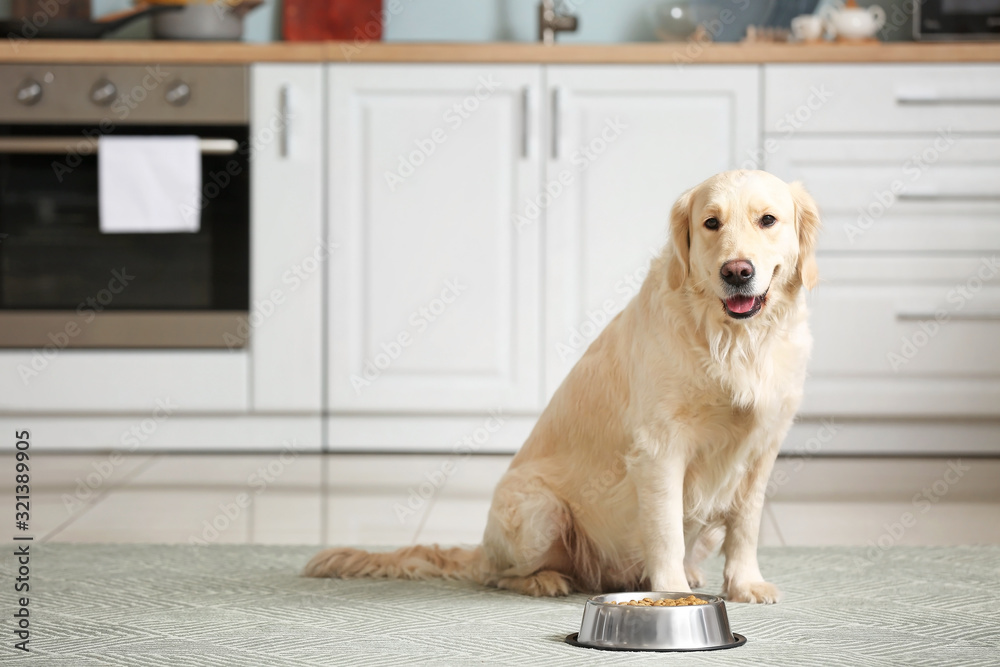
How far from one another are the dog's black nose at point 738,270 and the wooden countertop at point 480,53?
2.03 meters

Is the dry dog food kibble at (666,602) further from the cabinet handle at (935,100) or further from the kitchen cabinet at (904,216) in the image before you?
the cabinet handle at (935,100)

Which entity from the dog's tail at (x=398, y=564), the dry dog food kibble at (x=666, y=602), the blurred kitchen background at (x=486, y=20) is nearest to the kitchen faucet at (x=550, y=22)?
the blurred kitchen background at (x=486, y=20)

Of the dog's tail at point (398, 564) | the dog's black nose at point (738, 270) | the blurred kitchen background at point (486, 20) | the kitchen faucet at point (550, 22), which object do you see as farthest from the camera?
the blurred kitchen background at point (486, 20)

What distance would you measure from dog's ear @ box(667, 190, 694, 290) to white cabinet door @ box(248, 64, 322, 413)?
2.04 metres

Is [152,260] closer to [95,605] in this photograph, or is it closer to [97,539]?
[97,539]

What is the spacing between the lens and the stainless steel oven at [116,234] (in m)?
3.61

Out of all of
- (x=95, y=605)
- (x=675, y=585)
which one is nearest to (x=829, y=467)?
(x=675, y=585)

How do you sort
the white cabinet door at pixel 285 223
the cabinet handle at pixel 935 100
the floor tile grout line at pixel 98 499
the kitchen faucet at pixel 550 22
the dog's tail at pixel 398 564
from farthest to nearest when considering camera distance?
the kitchen faucet at pixel 550 22
the white cabinet door at pixel 285 223
the cabinet handle at pixel 935 100
the floor tile grout line at pixel 98 499
the dog's tail at pixel 398 564

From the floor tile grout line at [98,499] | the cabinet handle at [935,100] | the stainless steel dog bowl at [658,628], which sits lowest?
the floor tile grout line at [98,499]

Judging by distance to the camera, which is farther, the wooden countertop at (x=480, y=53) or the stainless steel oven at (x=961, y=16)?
the stainless steel oven at (x=961, y=16)

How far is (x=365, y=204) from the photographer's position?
3693 mm

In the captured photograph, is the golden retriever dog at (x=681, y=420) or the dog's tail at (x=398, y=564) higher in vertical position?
the golden retriever dog at (x=681, y=420)

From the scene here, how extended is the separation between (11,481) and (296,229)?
1.20 m

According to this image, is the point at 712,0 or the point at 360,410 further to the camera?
the point at 712,0
